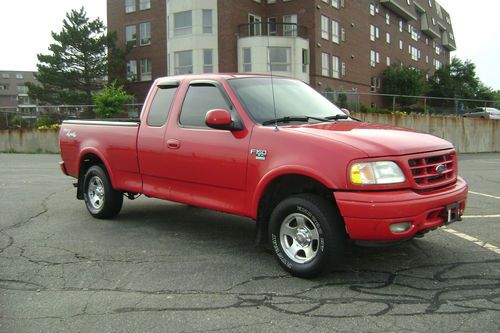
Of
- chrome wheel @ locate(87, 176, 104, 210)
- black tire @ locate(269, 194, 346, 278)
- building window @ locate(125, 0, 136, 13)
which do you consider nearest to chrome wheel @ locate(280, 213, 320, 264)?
black tire @ locate(269, 194, 346, 278)

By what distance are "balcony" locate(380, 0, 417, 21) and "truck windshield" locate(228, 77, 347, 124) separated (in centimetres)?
5494

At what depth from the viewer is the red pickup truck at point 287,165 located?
4309 mm

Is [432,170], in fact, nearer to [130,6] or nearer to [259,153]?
[259,153]

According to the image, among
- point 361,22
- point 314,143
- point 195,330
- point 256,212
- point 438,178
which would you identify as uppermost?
point 361,22

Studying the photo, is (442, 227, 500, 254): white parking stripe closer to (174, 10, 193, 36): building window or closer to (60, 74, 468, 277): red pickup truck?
(60, 74, 468, 277): red pickup truck

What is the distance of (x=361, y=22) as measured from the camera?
49688mm

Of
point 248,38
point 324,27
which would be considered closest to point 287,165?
point 248,38

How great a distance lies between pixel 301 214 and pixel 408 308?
3.95ft

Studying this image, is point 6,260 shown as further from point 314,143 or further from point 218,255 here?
point 314,143

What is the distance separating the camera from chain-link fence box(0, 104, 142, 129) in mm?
25828

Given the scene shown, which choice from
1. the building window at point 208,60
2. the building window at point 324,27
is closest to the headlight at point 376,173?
the building window at point 208,60

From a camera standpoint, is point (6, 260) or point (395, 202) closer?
point (395, 202)

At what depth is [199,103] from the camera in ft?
19.2

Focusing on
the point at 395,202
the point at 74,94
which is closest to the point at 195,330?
the point at 395,202
